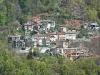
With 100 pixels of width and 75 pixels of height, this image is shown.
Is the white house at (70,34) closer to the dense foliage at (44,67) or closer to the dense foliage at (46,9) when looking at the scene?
the dense foliage at (46,9)

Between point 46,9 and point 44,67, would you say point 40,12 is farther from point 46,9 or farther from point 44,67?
point 44,67

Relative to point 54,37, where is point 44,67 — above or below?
above

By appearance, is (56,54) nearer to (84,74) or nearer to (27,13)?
(84,74)

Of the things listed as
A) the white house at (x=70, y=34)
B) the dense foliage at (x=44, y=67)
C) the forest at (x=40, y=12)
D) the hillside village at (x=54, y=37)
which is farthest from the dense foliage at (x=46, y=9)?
the dense foliage at (x=44, y=67)

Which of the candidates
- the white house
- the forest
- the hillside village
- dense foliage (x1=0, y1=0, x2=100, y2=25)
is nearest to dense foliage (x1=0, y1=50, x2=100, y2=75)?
the forest

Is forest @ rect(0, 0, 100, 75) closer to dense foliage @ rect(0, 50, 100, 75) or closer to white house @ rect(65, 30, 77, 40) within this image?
dense foliage @ rect(0, 50, 100, 75)

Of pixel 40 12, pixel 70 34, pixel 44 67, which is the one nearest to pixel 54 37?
pixel 70 34

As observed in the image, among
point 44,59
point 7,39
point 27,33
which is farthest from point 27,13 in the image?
point 44,59
